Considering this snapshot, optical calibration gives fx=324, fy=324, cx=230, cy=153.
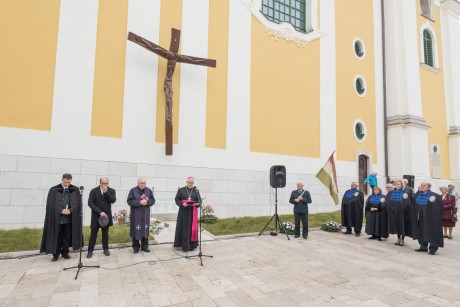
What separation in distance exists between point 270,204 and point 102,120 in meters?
7.24

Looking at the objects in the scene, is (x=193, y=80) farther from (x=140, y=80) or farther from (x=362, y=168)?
(x=362, y=168)

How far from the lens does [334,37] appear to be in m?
16.3

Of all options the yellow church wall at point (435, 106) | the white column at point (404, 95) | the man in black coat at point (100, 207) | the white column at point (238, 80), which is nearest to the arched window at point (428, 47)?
the yellow church wall at point (435, 106)

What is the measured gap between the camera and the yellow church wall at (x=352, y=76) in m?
16.1

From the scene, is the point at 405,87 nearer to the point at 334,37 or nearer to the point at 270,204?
the point at 334,37

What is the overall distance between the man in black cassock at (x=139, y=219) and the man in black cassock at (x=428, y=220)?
22.5 ft

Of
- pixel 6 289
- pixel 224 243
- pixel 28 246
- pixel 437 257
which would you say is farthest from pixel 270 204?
pixel 6 289

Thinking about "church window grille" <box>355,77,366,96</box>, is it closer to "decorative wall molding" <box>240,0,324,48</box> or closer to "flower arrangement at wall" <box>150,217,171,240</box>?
"decorative wall molding" <box>240,0,324,48</box>

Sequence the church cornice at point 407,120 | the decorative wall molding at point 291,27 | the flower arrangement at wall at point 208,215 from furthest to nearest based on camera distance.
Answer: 1. the church cornice at point 407,120
2. the decorative wall molding at point 291,27
3. the flower arrangement at wall at point 208,215

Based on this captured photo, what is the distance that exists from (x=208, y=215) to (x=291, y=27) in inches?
371

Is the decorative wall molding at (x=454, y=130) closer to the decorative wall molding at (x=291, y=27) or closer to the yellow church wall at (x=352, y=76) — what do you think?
the yellow church wall at (x=352, y=76)

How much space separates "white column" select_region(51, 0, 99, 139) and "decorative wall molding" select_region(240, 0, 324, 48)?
6.57m

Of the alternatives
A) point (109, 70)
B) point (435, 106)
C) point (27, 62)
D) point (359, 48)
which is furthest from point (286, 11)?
point (27, 62)

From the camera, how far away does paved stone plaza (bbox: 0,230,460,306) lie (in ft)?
15.3
